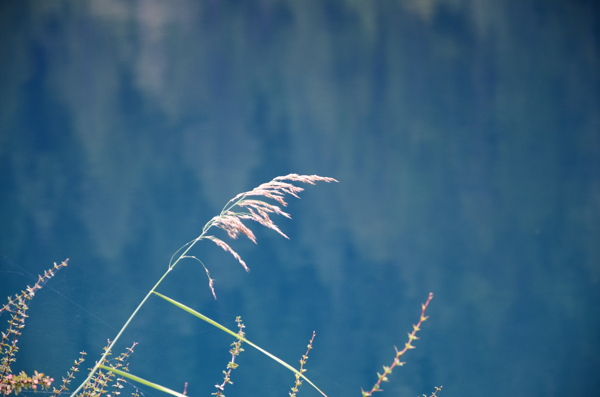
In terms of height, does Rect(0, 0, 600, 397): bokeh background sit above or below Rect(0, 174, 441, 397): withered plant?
above

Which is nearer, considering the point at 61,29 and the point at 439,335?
the point at 61,29

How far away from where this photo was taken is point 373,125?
7.27 feet

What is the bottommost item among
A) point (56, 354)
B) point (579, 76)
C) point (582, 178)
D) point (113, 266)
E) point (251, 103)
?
point (56, 354)

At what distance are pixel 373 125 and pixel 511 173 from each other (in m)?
0.81

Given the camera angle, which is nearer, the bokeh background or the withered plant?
the withered plant

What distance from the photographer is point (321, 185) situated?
221 centimetres

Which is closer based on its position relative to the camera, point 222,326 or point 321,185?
point 222,326

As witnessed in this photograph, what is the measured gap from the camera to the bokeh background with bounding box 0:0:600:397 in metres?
2.12

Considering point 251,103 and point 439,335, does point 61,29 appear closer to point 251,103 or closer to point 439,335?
point 251,103

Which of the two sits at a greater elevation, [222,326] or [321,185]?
[321,185]

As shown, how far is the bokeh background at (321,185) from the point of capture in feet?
6.97

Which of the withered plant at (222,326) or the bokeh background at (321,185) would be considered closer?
the withered plant at (222,326)

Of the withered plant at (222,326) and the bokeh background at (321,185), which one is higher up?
the bokeh background at (321,185)

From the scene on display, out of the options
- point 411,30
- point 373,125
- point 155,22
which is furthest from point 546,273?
point 155,22
